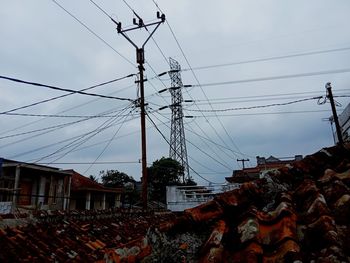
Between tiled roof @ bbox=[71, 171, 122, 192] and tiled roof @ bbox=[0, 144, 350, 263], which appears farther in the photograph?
tiled roof @ bbox=[71, 171, 122, 192]

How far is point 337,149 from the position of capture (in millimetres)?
4500

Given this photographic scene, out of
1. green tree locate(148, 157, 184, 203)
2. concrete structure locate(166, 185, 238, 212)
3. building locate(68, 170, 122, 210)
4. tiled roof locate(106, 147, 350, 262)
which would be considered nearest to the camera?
tiled roof locate(106, 147, 350, 262)

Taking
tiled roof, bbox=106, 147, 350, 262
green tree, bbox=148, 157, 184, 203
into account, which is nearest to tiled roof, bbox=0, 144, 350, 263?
tiled roof, bbox=106, 147, 350, 262

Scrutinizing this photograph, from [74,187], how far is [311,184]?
27.6 m

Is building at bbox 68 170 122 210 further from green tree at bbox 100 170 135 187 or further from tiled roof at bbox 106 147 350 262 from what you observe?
tiled roof at bbox 106 147 350 262

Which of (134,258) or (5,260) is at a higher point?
(134,258)

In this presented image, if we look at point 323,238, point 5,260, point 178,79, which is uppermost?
point 178,79

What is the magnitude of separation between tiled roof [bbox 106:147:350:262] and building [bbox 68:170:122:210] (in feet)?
84.7

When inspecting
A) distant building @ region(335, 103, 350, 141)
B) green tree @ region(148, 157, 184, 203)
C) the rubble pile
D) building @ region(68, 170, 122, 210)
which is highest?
distant building @ region(335, 103, 350, 141)

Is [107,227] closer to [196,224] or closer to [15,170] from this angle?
[196,224]

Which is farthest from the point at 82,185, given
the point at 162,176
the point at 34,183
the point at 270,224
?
the point at 270,224

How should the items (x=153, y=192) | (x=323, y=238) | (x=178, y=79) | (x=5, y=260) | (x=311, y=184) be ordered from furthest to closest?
(x=153, y=192) < (x=178, y=79) < (x=5, y=260) < (x=311, y=184) < (x=323, y=238)

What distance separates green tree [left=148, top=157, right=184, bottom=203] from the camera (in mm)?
39000

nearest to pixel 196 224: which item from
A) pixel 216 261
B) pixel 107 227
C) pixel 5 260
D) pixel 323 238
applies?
pixel 216 261
